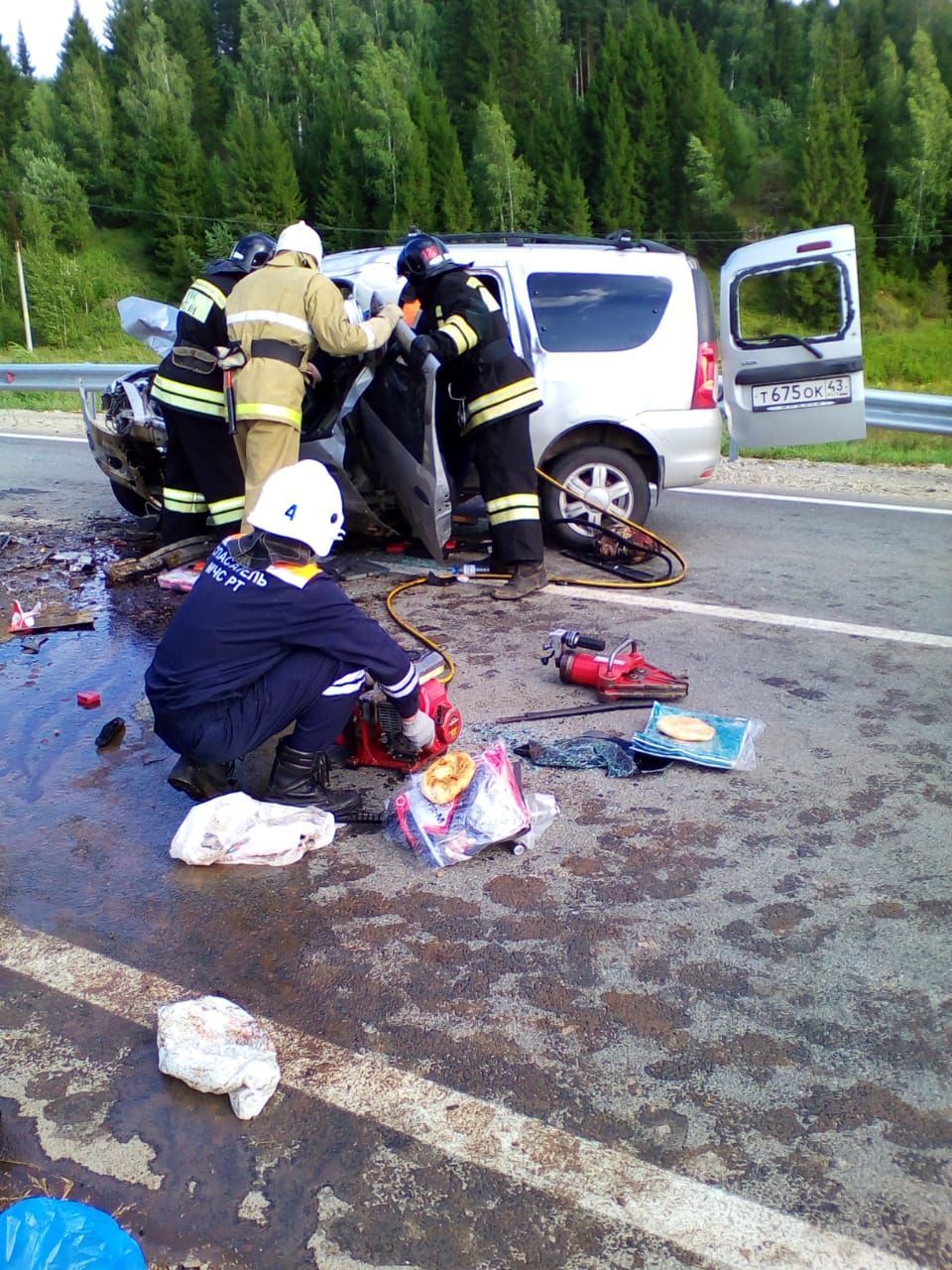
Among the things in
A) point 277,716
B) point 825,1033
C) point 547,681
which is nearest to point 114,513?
point 547,681

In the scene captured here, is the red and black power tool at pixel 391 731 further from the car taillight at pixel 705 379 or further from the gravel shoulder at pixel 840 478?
the gravel shoulder at pixel 840 478

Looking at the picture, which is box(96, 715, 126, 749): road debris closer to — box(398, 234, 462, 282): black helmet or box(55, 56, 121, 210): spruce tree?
box(398, 234, 462, 282): black helmet

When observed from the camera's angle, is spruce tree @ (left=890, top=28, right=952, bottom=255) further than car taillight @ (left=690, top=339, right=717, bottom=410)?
Yes

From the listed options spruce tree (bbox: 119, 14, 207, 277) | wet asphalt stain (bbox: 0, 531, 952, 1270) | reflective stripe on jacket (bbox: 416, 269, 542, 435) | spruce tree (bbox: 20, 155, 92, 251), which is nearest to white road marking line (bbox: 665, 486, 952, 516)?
reflective stripe on jacket (bbox: 416, 269, 542, 435)

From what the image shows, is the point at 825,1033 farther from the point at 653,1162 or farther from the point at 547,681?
the point at 547,681

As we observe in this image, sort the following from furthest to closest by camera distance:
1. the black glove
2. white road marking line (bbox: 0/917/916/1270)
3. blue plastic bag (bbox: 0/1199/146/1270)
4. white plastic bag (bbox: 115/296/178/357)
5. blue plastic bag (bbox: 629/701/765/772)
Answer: white plastic bag (bbox: 115/296/178/357), the black glove, blue plastic bag (bbox: 629/701/765/772), white road marking line (bbox: 0/917/916/1270), blue plastic bag (bbox: 0/1199/146/1270)

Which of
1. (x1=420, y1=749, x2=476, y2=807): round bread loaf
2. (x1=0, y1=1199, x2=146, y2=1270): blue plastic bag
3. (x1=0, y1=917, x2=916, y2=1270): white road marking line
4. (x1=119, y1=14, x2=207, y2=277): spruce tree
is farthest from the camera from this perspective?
(x1=119, y1=14, x2=207, y2=277): spruce tree

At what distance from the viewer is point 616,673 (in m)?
4.79

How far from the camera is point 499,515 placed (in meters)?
6.23

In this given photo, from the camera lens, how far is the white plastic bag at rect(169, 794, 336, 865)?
3592 millimetres

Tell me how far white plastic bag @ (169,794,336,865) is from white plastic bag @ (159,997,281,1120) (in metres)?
0.80

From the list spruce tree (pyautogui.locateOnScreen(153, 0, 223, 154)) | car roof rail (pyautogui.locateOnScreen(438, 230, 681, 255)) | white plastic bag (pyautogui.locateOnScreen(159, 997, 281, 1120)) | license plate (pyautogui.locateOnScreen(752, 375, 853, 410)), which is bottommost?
white plastic bag (pyautogui.locateOnScreen(159, 997, 281, 1120))

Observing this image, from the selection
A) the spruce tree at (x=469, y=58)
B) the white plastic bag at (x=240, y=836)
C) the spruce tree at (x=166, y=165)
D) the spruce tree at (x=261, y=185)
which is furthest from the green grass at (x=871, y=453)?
the spruce tree at (x=469, y=58)

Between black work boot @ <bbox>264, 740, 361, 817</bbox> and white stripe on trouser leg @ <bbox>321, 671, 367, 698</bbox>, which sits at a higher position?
white stripe on trouser leg @ <bbox>321, 671, 367, 698</bbox>
